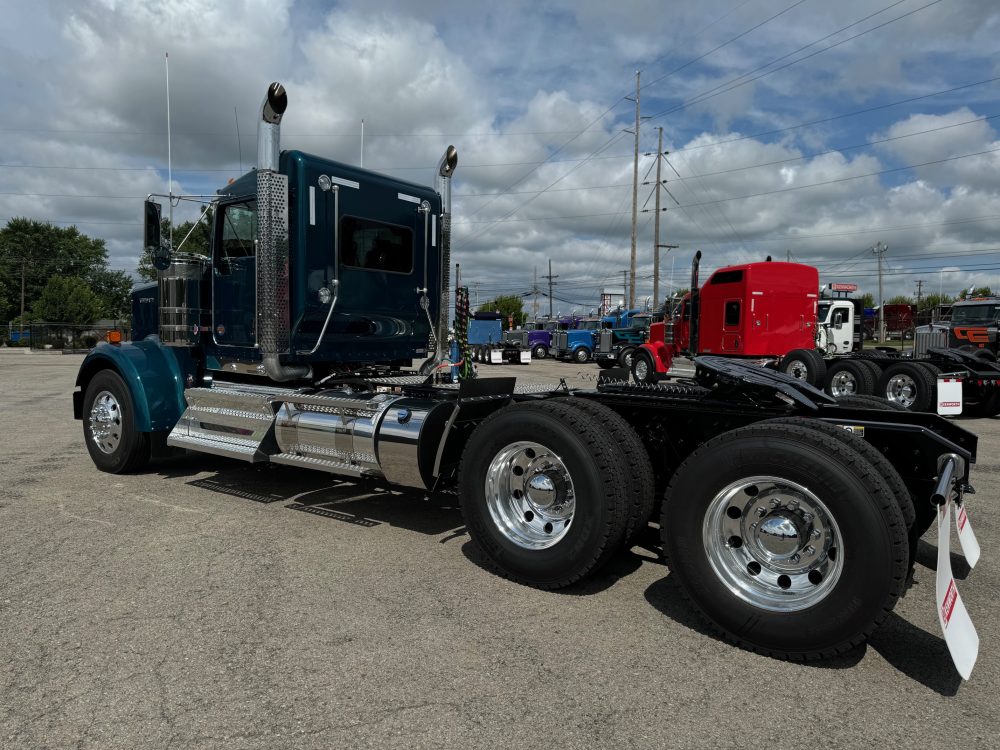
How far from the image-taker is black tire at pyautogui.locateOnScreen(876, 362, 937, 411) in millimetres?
11438

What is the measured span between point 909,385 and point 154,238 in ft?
38.2

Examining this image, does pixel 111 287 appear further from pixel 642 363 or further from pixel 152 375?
pixel 152 375

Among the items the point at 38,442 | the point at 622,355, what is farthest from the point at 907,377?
the point at 622,355

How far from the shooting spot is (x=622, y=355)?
1039 inches

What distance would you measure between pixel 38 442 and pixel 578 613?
26.0 feet

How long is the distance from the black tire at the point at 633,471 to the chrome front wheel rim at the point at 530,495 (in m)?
0.31

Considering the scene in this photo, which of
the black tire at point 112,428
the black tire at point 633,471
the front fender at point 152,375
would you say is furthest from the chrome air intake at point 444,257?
the black tire at point 633,471

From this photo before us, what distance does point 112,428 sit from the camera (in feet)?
21.6

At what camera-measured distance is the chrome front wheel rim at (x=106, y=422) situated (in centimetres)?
654

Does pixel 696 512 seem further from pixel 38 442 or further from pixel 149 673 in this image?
pixel 38 442

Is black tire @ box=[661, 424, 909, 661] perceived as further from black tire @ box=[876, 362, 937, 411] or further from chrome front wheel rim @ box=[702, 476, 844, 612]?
black tire @ box=[876, 362, 937, 411]

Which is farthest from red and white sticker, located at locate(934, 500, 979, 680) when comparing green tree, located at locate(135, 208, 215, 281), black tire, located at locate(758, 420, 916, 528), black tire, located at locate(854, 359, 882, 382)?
black tire, located at locate(854, 359, 882, 382)

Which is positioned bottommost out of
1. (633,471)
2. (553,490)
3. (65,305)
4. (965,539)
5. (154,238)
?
(965,539)

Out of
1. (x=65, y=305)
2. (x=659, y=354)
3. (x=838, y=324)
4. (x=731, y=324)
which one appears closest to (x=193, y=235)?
(x=731, y=324)
